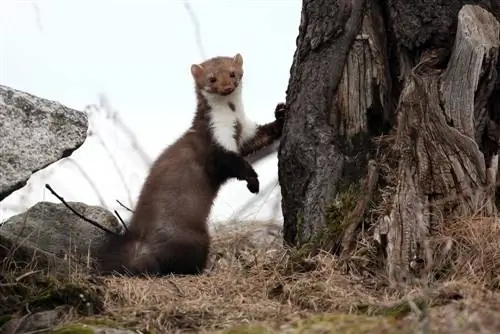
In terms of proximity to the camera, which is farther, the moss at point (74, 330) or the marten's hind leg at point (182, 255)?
the marten's hind leg at point (182, 255)

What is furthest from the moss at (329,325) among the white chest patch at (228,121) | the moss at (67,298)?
the white chest patch at (228,121)

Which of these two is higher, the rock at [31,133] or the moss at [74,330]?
the rock at [31,133]

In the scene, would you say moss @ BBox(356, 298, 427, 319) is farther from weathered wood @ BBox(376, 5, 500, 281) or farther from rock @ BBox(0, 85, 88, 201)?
rock @ BBox(0, 85, 88, 201)

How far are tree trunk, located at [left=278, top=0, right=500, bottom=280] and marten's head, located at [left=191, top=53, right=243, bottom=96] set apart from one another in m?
Answer: 1.76

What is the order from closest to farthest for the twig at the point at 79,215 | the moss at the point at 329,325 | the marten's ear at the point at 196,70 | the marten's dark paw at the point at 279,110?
the moss at the point at 329,325 → the twig at the point at 79,215 → the marten's dark paw at the point at 279,110 → the marten's ear at the point at 196,70

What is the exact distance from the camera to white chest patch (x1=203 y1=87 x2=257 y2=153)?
310 inches

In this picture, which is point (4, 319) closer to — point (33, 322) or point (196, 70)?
point (33, 322)

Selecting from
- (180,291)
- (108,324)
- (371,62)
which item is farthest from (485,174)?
(108,324)

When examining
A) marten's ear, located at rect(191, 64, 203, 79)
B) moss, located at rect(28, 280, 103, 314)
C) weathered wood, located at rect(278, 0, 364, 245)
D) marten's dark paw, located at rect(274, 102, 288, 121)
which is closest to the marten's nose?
marten's ear, located at rect(191, 64, 203, 79)

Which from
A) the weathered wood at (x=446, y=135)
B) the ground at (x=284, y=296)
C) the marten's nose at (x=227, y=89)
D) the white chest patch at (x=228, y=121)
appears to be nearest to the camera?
the ground at (x=284, y=296)

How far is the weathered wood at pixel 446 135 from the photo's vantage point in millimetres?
5699

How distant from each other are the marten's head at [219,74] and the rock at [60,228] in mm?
1534

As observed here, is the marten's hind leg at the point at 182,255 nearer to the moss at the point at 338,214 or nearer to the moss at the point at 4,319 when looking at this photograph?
the moss at the point at 338,214

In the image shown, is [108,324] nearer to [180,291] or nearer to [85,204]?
[180,291]
